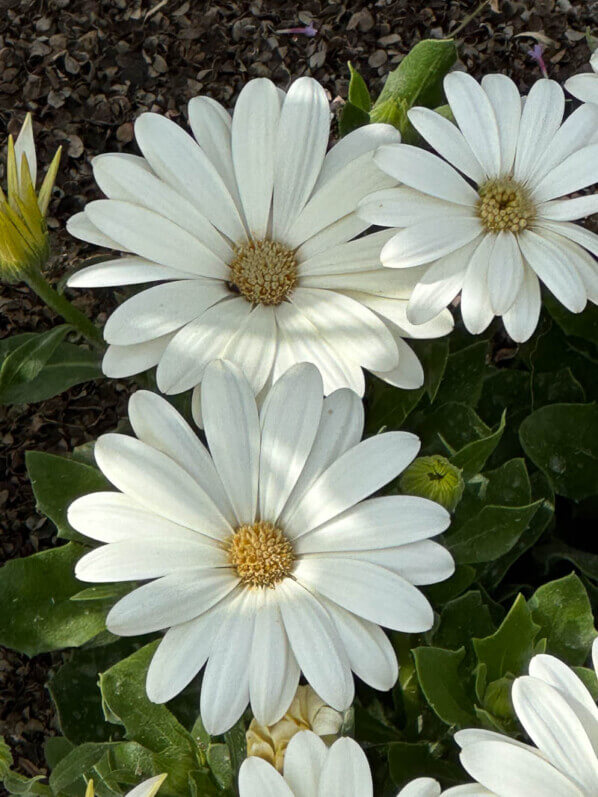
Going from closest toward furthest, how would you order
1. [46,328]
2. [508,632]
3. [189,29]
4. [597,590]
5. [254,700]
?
[254,700] → [508,632] → [597,590] → [46,328] → [189,29]

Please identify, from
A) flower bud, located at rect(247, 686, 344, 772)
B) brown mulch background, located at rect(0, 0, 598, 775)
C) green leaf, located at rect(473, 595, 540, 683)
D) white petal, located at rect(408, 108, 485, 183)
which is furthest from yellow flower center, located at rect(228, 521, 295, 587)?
brown mulch background, located at rect(0, 0, 598, 775)

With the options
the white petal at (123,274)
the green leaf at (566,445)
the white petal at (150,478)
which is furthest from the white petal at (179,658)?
the green leaf at (566,445)

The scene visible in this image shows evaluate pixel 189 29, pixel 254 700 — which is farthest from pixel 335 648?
pixel 189 29

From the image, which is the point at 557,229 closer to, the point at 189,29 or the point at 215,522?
the point at 215,522

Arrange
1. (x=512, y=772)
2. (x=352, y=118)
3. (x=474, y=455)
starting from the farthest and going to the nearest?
(x=352, y=118)
(x=474, y=455)
(x=512, y=772)

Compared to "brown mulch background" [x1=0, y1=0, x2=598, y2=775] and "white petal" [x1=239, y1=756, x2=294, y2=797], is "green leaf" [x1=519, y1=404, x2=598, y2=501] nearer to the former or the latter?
"white petal" [x1=239, y1=756, x2=294, y2=797]

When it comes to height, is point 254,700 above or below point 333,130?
below

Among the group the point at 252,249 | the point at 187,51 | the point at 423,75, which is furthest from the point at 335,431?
the point at 187,51

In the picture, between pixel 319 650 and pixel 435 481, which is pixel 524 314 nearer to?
pixel 435 481
